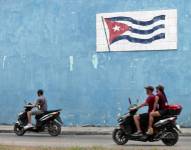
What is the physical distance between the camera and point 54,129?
2000 cm

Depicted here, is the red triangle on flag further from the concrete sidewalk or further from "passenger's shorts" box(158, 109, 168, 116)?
"passenger's shorts" box(158, 109, 168, 116)

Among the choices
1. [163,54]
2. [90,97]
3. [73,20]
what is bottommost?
[90,97]

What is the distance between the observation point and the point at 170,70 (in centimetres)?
2312

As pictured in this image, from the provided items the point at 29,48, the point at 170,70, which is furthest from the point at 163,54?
the point at 29,48

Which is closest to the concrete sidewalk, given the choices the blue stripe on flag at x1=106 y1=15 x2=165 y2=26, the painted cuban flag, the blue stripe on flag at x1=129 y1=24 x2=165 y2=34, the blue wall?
the blue wall

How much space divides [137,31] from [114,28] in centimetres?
105

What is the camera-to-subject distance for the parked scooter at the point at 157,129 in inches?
623

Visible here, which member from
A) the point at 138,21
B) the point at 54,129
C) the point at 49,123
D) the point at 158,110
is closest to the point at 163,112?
the point at 158,110

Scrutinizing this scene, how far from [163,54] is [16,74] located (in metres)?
6.66

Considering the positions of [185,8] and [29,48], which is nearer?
[185,8]

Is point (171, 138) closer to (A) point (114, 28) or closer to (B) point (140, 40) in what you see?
(B) point (140, 40)

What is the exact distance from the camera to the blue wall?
23.2 m

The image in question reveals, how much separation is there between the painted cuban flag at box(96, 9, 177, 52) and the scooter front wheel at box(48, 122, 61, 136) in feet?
17.6

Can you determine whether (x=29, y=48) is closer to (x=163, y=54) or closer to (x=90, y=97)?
(x=90, y=97)
